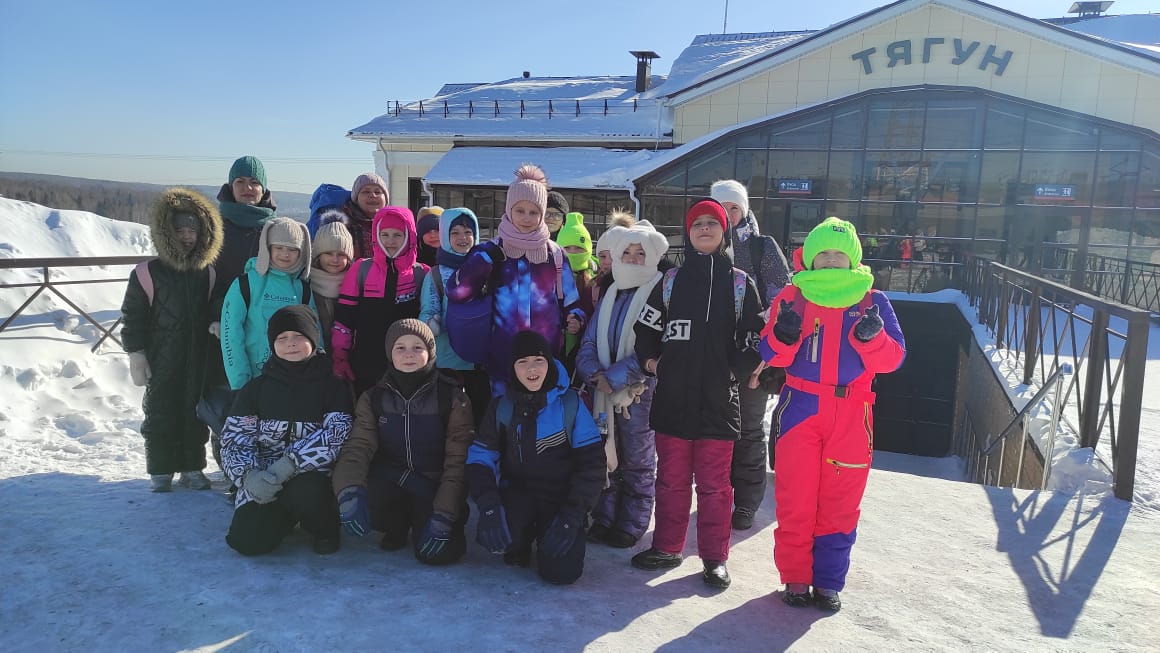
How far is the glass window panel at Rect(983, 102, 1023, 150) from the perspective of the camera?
41.4 feet

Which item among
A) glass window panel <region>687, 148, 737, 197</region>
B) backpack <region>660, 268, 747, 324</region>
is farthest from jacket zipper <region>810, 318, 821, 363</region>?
glass window panel <region>687, 148, 737, 197</region>

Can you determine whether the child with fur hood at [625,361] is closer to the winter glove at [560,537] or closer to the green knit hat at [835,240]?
the winter glove at [560,537]

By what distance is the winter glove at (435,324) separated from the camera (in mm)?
3160

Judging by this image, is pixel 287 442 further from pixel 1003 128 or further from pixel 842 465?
pixel 1003 128

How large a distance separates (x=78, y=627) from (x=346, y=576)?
88cm

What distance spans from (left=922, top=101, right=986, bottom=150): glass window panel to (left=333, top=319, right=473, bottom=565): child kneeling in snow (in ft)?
43.1

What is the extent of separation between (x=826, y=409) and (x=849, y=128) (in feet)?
40.6

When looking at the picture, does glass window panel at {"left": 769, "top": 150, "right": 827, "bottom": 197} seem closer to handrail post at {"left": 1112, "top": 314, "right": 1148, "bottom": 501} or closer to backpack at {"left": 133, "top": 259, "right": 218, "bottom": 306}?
handrail post at {"left": 1112, "top": 314, "right": 1148, "bottom": 501}

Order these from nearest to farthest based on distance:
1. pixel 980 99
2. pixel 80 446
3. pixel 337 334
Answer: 1. pixel 337 334
2. pixel 80 446
3. pixel 980 99

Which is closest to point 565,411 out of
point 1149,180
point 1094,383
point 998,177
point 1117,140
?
point 1094,383

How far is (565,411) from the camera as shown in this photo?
2889 millimetres

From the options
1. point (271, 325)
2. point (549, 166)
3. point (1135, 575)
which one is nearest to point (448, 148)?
point (549, 166)

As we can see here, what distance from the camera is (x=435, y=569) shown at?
2.81 m

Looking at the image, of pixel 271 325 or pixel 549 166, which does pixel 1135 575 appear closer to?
pixel 271 325
